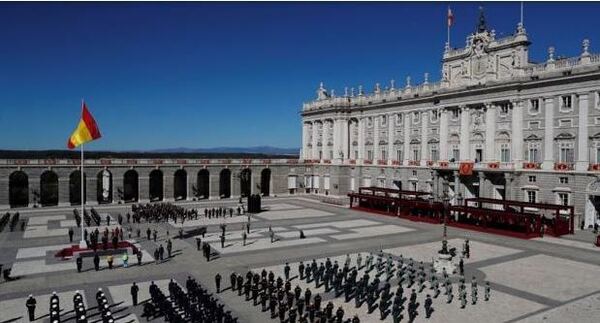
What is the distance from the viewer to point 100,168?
2638 inches

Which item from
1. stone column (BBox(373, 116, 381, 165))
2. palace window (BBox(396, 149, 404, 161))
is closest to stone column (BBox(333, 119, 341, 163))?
stone column (BBox(373, 116, 381, 165))

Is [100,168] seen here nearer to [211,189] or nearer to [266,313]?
[211,189]

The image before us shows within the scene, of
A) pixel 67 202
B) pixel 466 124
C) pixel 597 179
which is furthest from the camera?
pixel 67 202

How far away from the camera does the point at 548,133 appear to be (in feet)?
158

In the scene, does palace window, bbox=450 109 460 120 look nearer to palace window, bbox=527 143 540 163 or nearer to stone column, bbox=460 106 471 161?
stone column, bbox=460 106 471 161

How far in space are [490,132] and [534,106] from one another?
17.9 ft

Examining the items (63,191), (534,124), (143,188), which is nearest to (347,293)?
(534,124)

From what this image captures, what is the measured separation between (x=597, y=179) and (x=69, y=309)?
43038 mm

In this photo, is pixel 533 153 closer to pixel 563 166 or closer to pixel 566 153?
pixel 566 153

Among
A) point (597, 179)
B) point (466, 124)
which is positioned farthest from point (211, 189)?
point (597, 179)

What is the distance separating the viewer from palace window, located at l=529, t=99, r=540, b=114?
4933 centimetres

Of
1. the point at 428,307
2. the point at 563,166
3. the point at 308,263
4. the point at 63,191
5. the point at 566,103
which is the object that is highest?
the point at 566,103

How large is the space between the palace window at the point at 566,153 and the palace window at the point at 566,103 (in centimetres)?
325

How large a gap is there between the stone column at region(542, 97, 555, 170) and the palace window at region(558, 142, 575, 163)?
0.79 meters
